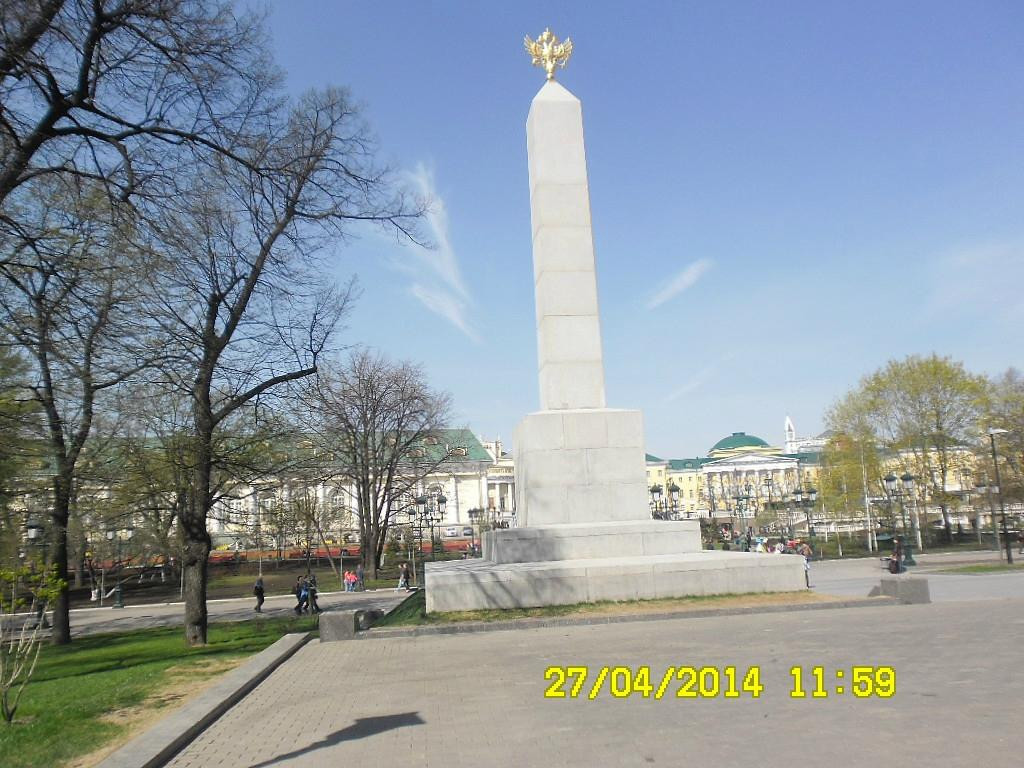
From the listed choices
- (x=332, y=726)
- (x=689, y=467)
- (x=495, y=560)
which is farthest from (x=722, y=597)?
(x=689, y=467)

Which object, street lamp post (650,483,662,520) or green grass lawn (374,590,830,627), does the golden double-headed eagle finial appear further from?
street lamp post (650,483,662,520)

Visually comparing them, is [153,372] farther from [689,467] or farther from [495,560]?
[689,467]

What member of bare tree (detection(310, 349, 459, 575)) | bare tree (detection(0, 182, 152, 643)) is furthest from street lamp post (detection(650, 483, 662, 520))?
bare tree (detection(0, 182, 152, 643))

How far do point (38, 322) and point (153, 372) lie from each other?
223 inches

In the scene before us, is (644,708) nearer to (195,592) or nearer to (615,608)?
(615,608)

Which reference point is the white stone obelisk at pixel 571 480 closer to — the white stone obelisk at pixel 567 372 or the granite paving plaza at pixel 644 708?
the white stone obelisk at pixel 567 372

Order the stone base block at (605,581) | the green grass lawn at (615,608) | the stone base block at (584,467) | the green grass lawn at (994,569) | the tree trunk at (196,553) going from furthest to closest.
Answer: the green grass lawn at (994,569)
the tree trunk at (196,553)
the stone base block at (584,467)
the stone base block at (605,581)
the green grass lawn at (615,608)

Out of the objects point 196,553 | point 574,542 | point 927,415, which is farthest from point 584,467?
point 927,415

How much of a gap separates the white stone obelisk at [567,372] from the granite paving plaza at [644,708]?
16.7 ft

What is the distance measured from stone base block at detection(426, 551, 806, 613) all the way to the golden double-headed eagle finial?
13010 millimetres

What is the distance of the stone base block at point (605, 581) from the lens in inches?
575

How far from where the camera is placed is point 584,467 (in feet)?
55.9

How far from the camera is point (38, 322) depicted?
1020cm

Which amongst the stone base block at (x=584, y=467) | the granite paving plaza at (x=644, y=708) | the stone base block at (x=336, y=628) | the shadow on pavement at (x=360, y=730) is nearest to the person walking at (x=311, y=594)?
the stone base block at (x=584, y=467)
